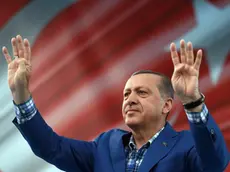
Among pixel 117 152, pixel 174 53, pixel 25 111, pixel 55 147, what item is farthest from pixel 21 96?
pixel 174 53

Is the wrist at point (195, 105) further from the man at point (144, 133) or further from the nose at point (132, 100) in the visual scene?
the nose at point (132, 100)

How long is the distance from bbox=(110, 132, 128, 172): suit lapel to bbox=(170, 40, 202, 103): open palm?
0.26 metres

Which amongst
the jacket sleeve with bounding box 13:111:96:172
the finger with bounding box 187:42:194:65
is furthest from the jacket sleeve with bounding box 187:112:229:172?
the jacket sleeve with bounding box 13:111:96:172

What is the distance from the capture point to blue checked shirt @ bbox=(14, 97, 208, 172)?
3.77ft

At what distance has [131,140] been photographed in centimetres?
138

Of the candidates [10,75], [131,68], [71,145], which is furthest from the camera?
[131,68]

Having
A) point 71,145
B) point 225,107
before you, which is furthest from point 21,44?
point 225,107

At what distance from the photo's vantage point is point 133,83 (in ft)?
4.68

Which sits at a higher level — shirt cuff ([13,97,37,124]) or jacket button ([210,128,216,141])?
shirt cuff ([13,97,37,124])

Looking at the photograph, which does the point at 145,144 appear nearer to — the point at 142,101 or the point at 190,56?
the point at 142,101

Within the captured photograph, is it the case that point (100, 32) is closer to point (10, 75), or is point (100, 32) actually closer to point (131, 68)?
point (131, 68)

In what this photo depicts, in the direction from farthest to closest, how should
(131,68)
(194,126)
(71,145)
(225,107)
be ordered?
(131,68), (225,107), (71,145), (194,126)

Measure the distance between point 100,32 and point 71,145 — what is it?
2.13 ft

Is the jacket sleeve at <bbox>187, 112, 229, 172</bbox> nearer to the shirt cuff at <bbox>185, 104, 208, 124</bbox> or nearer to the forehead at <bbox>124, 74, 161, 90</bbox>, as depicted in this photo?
the shirt cuff at <bbox>185, 104, 208, 124</bbox>
